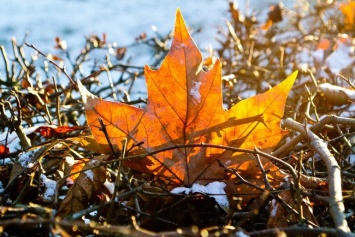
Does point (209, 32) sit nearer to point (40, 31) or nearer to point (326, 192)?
point (40, 31)

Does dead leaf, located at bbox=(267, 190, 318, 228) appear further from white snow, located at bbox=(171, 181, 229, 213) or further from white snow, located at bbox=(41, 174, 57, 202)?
white snow, located at bbox=(41, 174, 57, 202)

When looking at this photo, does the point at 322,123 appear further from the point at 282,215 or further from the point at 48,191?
the point at 48,191

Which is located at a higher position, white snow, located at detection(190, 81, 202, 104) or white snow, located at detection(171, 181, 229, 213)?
white snow, located at detection(190, 81, 202, 104)

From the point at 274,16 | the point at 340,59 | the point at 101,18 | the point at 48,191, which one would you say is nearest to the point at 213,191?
the point at 48,191

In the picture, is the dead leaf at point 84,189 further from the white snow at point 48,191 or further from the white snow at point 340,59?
the white snow at point 340,59

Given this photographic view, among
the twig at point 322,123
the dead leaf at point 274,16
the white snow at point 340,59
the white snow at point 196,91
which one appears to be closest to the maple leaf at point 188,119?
the white snow at point 196,91

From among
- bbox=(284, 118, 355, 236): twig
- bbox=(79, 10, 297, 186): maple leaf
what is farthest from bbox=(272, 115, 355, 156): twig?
bbox=(79, 10, 297, 186): maple leaf
